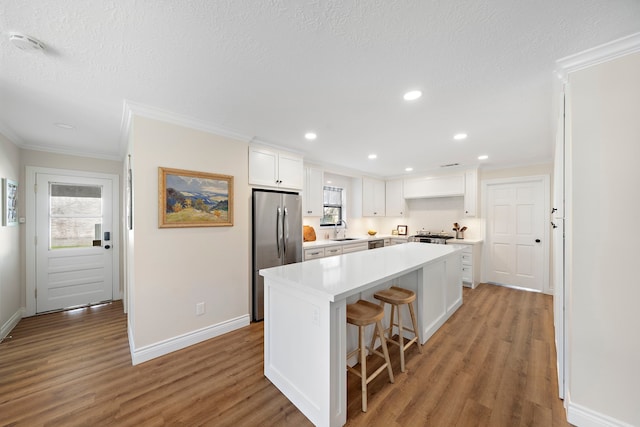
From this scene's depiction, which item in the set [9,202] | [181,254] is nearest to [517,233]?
[181,254]

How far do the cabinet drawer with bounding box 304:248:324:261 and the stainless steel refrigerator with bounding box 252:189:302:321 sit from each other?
0.37m

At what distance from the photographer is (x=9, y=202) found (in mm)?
2908

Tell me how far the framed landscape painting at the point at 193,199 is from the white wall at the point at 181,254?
65mm

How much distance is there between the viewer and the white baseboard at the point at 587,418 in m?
1.46

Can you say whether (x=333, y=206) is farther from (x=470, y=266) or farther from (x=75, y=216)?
(x=75, y=216)

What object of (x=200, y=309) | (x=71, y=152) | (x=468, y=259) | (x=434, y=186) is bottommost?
(x=200, y=309)

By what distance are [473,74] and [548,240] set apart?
13.5 ft

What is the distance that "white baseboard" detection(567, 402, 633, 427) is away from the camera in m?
1.46

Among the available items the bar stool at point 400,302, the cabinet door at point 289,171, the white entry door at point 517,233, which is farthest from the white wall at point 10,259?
the white entry door at point 517,233

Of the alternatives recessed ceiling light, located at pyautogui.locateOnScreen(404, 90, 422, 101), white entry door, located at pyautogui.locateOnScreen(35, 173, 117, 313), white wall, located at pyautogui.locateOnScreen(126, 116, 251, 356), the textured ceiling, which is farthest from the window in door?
recessed ceiling light, located at pyautogui.locateOnScreen(404, 90, 422, 101)

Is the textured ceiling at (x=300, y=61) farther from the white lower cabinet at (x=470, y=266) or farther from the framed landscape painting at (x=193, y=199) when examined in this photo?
the white lower cabinet at (x=470, y=266)

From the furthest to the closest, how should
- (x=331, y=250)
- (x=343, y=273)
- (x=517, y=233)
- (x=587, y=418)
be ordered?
(x=517, y=233) < (x=331, y=250) < (x=343, y=273) < (x=587, y=418)

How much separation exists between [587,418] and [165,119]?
3959mm

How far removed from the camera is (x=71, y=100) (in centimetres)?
213
